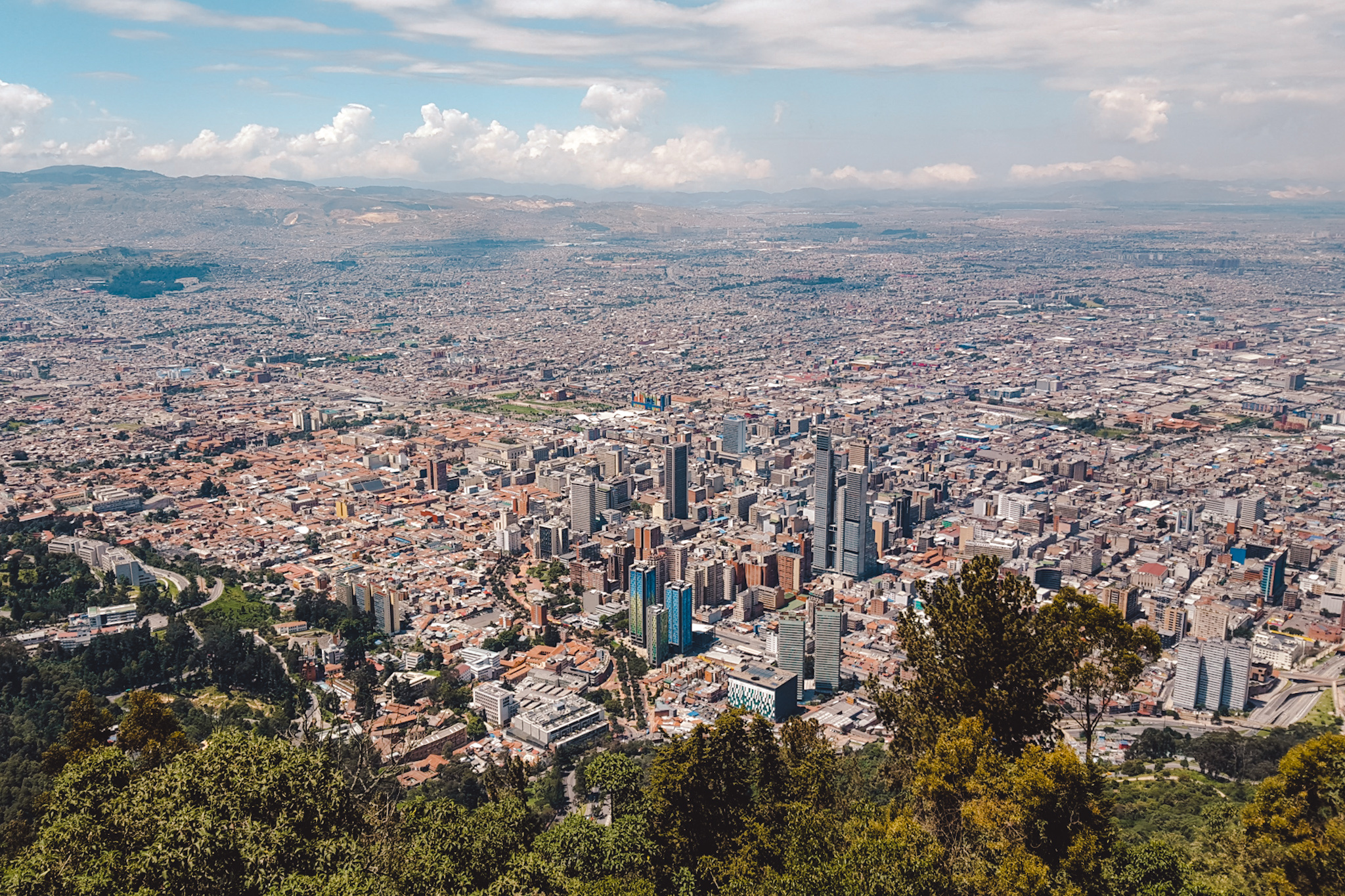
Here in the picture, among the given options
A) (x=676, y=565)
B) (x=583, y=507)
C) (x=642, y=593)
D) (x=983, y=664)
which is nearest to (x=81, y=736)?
(x=983, y=664)

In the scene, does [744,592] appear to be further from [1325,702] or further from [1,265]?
[1,265]

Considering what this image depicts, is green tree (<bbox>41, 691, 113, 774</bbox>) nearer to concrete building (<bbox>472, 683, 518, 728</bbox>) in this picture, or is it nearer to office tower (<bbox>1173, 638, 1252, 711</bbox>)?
concrete building (<bbox>472, 683, 518, 728</bbox>)

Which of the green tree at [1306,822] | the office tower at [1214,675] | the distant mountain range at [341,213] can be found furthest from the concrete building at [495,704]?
the distant mountain range at [341,213]

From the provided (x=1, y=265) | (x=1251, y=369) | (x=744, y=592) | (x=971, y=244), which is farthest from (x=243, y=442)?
Answer: (x=971, y=244)

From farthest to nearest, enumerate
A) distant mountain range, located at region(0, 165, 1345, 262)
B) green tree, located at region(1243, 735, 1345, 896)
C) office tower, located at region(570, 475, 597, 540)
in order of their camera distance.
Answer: distant mountain range, located at region(0, 165, 1345, 262)
office tower, located at region(570, 475, 597, 540)
green tree, located at region(1243, 735, 1345, 896)

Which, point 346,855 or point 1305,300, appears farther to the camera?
point 1305,300

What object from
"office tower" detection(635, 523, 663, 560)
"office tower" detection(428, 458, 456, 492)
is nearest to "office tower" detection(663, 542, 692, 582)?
"office tower" detection(635, 523, 663, 560)
